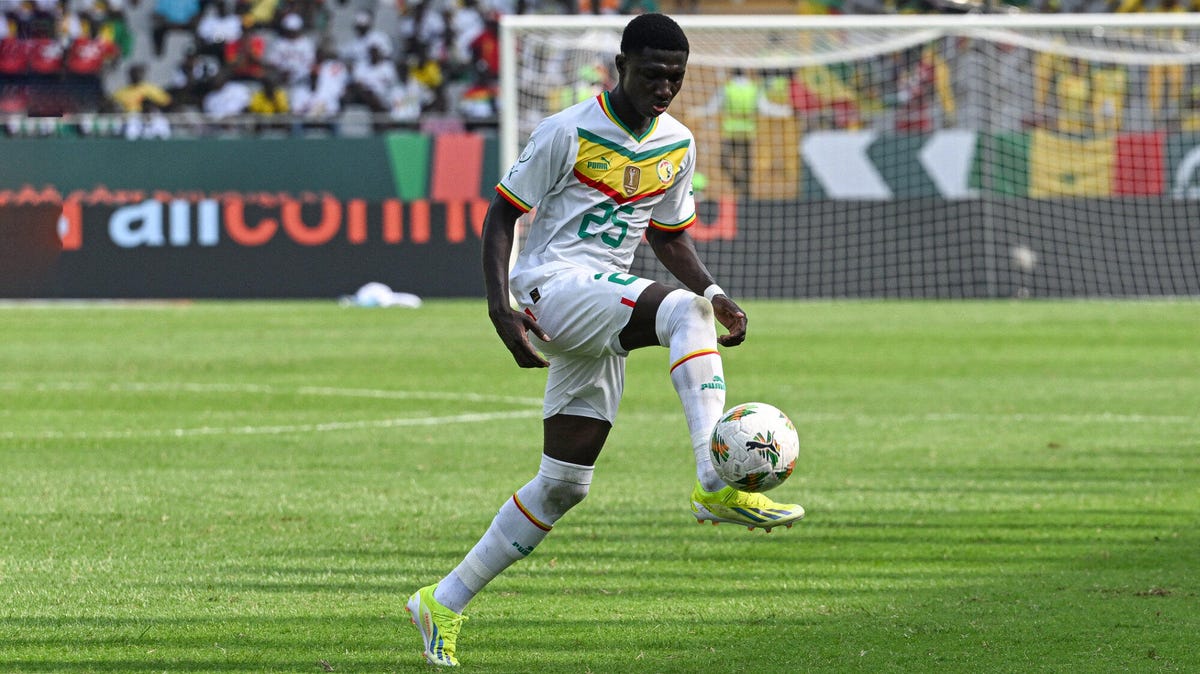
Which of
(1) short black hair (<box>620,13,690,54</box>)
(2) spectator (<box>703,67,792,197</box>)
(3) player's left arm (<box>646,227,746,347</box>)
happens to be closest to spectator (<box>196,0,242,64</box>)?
(2) spectator (<box>703,67,792,197</box>)

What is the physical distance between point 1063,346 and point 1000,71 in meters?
7.46

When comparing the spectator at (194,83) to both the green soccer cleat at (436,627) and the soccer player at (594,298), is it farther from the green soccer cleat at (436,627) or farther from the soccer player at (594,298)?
the green soccer cleat at (436,627)

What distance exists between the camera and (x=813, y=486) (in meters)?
8.89

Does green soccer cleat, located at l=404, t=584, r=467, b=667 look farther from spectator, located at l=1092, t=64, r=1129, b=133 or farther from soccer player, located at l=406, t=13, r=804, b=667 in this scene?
spectator, located at l=1092, t=64, r=1129, b=133

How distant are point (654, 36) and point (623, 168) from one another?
17.4 inches

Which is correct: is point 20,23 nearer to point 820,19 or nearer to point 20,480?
point 820,19

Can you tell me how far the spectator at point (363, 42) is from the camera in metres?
28.8

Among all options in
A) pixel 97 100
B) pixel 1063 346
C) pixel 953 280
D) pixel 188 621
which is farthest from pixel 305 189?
pixel 188 621

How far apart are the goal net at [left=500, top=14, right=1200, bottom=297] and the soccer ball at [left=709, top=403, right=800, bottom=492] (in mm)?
16628

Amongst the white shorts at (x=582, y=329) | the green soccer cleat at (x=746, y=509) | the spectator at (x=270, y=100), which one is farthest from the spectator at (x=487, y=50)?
the green soccer cleat at (x=746, y=509)

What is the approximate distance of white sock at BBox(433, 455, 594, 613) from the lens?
527cm

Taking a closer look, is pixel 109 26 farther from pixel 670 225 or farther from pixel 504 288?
pixel 504 288

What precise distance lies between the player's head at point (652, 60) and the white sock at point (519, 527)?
1114 mm

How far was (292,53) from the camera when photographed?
94.6ft
